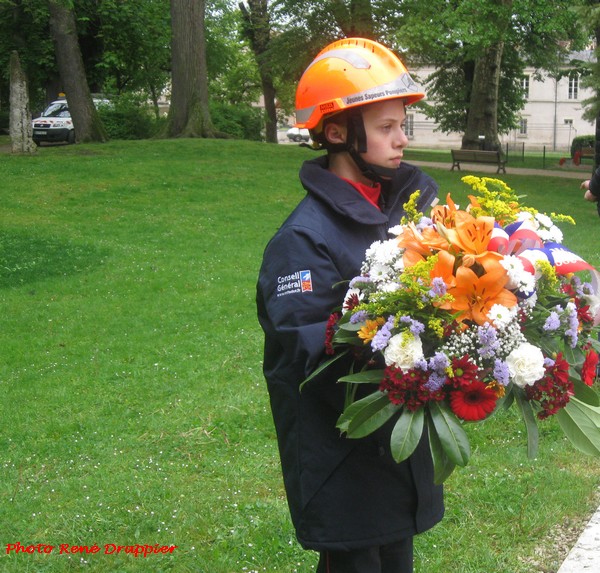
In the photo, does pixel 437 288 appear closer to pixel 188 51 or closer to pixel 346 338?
pixel 346 338

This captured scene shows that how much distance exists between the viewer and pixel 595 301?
8.35 feet

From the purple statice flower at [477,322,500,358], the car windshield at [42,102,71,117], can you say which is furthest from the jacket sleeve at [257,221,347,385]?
the car windshield at [42,102,71,117]

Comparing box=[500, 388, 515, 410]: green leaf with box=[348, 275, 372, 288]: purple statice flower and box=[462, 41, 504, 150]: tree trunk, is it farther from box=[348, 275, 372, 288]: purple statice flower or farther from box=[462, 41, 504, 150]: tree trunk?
box=[462, 41, 504, 150]: tree trunk

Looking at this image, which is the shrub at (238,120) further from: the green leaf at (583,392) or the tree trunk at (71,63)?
the green leaf at (583,392)

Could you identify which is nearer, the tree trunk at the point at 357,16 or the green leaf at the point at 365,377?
the green leaf at the point at 365,377

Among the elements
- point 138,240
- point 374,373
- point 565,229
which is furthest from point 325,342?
point 565,229

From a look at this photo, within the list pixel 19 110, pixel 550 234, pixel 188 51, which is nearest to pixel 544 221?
pixel 550 234

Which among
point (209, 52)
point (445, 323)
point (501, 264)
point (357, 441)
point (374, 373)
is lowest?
point (357, 441)

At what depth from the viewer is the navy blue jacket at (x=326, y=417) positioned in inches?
101

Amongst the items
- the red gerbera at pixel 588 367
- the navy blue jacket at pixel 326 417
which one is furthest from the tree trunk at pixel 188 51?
the red gerbera at pixel 588 367

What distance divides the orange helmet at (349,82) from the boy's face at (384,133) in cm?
5

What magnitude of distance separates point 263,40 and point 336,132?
37446 millimetres

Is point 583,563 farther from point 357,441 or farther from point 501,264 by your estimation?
point 501,264

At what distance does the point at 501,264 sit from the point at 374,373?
0.45 m
